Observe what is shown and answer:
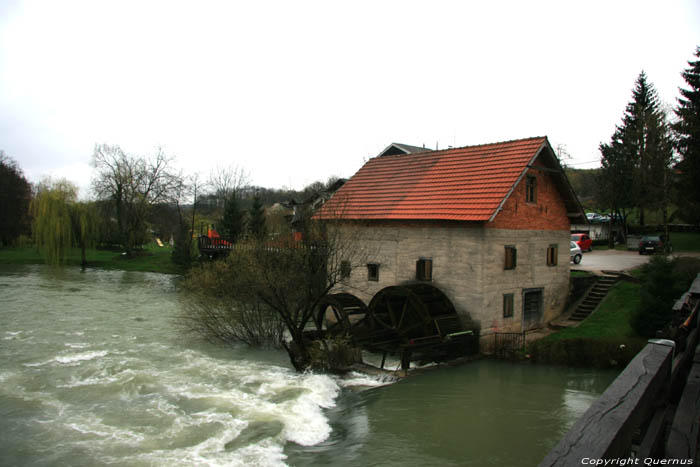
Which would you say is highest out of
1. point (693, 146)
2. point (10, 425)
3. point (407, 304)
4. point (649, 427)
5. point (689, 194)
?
point (693, 146)

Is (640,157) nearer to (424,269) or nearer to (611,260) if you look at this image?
(611,260)

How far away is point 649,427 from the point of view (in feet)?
9.07

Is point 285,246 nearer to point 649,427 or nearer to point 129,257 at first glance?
point 649,427

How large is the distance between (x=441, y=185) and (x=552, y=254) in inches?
214

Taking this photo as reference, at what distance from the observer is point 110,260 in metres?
43.4

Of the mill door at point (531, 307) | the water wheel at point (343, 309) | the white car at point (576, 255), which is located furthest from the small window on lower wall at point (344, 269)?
the white car at point (576, 255)

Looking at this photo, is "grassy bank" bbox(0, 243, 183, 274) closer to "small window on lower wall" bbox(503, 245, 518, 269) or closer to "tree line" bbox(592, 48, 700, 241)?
"small window on lower wall" bbox(503, 245, 518, 269)

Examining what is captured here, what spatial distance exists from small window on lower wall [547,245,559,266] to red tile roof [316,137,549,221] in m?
4.34

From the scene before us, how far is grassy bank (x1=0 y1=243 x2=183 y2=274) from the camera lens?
1608 inches

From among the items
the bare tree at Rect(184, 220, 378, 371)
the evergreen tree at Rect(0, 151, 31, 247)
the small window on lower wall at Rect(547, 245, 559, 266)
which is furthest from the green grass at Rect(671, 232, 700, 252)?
the evergreen tree at Rect(0, 151, 31, 247)

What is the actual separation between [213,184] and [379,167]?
35.2 m

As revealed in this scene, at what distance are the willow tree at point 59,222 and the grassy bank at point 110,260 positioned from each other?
5.14 ft

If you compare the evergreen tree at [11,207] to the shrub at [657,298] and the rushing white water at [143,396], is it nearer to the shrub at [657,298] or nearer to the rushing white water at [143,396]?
the rushing white water at [143,396]

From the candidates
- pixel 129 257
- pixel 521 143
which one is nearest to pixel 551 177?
pixel 521 143
